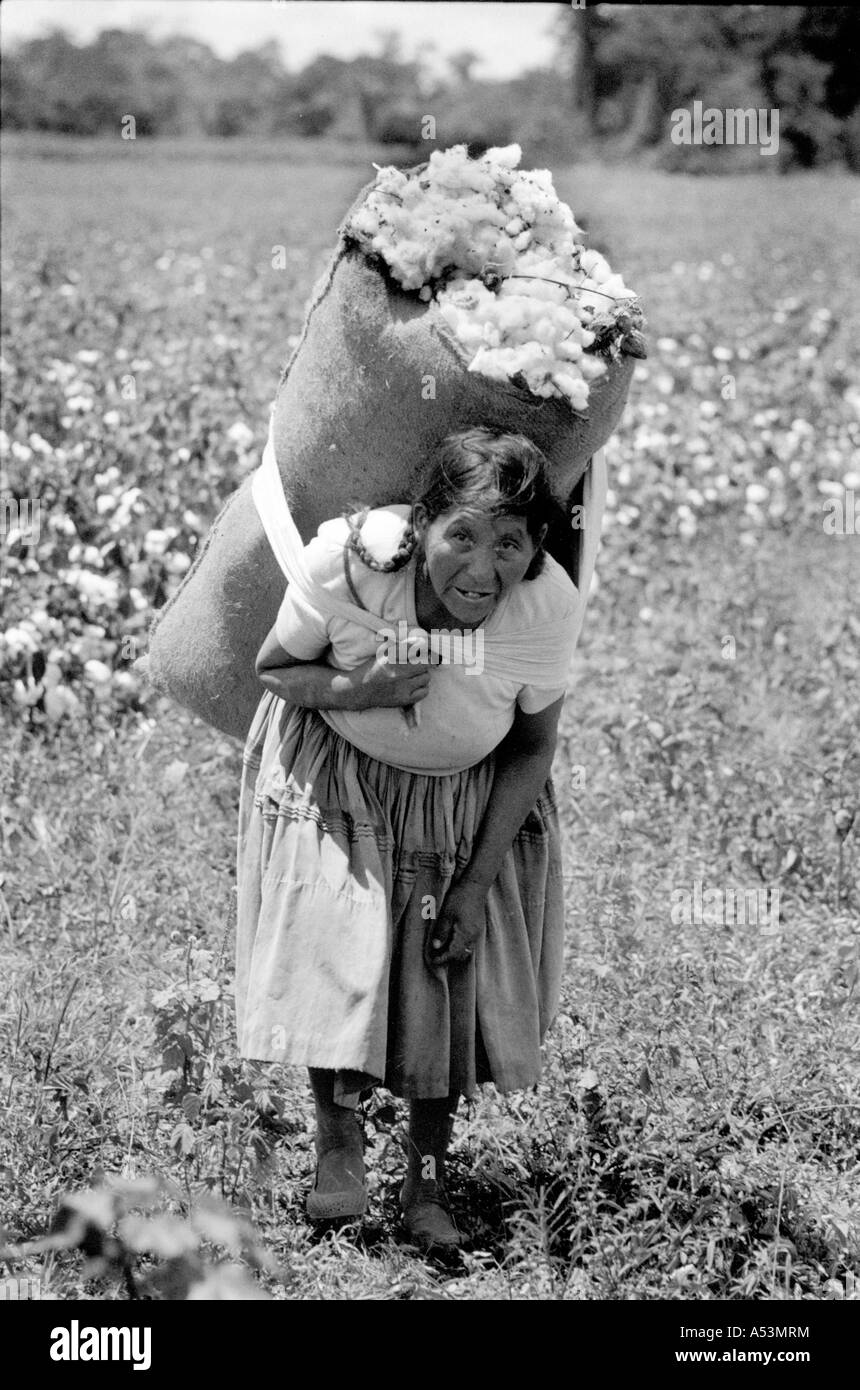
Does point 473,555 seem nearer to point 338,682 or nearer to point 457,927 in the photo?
point 338,682

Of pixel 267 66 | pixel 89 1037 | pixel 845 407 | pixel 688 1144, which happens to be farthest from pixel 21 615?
pixel 267 66

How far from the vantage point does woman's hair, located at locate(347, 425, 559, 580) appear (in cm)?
278

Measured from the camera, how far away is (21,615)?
5086mm

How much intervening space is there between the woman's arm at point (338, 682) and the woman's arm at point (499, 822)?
0.86 ft

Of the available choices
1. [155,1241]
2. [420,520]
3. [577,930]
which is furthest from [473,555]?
[577,930]

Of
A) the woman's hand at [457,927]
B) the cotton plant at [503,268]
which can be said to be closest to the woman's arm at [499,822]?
the woman's hand at [457,927]

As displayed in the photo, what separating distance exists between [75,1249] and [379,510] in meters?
1.30

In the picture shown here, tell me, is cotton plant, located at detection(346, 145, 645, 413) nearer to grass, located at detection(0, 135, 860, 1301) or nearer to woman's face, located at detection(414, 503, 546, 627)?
woman's face, located at detection(414, 503, 546, 627)

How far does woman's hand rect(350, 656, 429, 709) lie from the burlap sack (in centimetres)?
37

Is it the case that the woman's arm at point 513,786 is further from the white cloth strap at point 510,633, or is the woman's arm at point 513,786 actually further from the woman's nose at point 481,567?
the woman's nose at point 481,567

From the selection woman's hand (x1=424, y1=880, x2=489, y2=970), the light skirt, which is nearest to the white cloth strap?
the light skirt

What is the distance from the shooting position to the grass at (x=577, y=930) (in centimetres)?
314

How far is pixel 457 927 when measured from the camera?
119 inches

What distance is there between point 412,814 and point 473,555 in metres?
0.49
